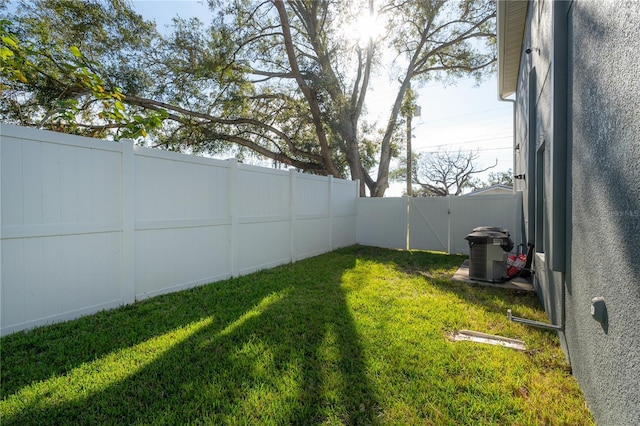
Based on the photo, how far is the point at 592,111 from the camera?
5.76 feet

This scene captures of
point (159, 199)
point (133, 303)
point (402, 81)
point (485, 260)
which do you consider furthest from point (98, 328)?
point (402, 81)

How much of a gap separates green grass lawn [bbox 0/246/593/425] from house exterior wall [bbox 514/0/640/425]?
1.52 feet

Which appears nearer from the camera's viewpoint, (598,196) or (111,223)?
(598,196)

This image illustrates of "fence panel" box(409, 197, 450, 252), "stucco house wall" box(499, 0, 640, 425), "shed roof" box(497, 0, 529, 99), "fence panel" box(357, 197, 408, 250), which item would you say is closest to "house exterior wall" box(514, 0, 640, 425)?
"stucco house wall" box(499, 0, 640, 425)

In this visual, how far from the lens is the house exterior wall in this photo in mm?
1312

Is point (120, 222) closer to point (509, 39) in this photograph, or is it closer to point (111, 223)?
point (111, 223)

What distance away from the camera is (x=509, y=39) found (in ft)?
19.2

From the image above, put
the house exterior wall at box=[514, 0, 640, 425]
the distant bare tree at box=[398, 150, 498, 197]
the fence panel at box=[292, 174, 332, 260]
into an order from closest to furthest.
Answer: the house exterior wall at box=[514, 0, 640, 425] < the fence panel at box=[292, 174, 332, 260] < the distant bare tree at box=[398, 150, 498, 197]

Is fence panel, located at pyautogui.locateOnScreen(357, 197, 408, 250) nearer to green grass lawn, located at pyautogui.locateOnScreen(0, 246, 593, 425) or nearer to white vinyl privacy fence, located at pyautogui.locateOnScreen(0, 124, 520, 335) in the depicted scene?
white vinyl privacy fence, located at pyautogui.locateOnScreen(0, 124, 520, 335)

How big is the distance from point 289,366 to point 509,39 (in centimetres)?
706

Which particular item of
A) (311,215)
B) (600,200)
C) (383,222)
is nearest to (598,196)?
(600,200)

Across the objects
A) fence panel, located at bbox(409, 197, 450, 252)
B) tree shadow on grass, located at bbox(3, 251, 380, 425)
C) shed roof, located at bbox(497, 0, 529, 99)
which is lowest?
tree shadow on grass, located at bbox(3, 251, 380, 425)

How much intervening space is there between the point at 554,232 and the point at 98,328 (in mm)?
4492

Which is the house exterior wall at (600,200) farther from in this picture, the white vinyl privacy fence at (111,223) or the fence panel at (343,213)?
the fence panel at (343,213)
